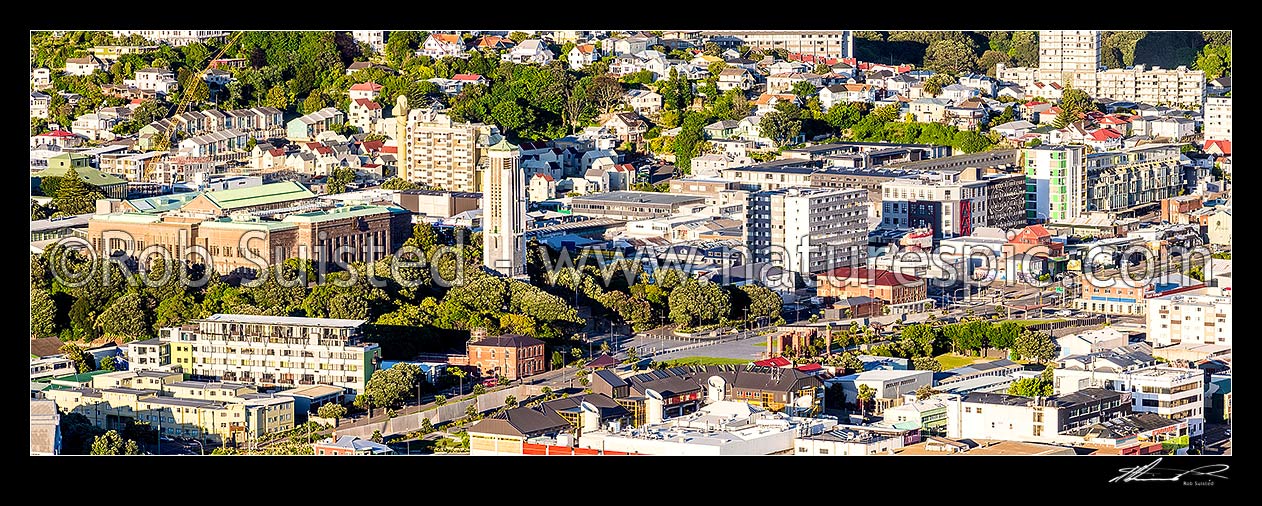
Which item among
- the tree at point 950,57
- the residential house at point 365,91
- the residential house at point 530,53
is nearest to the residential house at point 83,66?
the residential house at point 365,91

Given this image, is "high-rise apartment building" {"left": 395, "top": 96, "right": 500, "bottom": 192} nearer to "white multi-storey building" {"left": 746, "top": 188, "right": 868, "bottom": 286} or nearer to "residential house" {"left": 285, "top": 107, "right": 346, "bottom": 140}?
"residential house" {"left": 285, "top": 107, "right": 346, "bottom": 140}

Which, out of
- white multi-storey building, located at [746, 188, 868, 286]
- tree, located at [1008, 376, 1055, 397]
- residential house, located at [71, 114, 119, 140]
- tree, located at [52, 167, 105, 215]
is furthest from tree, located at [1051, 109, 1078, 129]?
tree, located at [1008, 376, 1055, 397]

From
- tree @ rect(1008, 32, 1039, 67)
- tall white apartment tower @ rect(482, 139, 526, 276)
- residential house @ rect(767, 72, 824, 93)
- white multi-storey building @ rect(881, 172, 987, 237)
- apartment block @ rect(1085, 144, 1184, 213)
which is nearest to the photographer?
tall white apartment tower @ rect(482, 139, 526, 276)

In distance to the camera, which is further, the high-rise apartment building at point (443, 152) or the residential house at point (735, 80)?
the residential house at point (735, 80)

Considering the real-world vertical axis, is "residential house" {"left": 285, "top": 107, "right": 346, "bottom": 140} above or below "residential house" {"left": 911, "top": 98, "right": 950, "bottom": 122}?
below

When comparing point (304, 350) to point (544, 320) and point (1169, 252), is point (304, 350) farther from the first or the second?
point (1169, 252)
